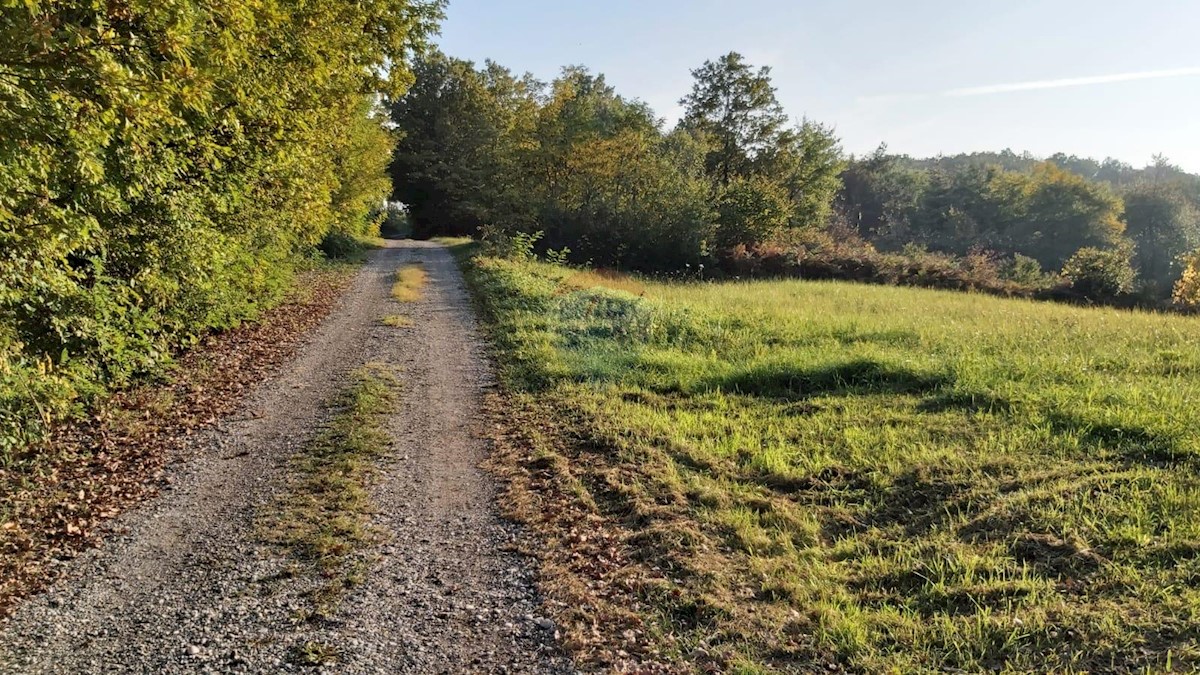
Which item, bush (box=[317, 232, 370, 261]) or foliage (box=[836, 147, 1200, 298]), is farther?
foliage (box=[836, 147, 1200, 298])

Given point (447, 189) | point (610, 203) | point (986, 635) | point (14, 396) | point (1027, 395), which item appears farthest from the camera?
point (447, 189)

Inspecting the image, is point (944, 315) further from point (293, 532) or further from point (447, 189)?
point (447, 189)

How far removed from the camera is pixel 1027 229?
238ft

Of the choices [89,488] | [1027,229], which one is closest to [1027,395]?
[89,488]

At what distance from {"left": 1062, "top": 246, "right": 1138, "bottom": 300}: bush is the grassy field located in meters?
22.4

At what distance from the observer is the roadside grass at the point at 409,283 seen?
17031 millimetres

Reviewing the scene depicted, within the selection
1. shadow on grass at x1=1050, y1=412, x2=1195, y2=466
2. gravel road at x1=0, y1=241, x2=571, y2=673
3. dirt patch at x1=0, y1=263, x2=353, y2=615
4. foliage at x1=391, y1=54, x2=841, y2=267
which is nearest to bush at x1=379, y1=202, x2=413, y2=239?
foliage at x1=391, y1=54, x2=841, y2=267

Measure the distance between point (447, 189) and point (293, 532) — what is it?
44032 mm

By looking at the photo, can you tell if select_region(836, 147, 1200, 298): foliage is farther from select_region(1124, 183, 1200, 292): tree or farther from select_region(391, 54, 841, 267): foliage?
select_region(391, 54, 841, 267): foliage

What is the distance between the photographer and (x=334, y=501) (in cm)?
546

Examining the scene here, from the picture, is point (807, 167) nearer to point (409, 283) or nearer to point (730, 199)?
point (730, 199)

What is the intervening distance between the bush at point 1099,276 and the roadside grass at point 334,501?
32.0 m

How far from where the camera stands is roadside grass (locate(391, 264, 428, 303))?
17.0m

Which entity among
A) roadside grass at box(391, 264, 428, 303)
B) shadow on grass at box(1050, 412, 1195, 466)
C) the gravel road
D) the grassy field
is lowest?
the gravel road
